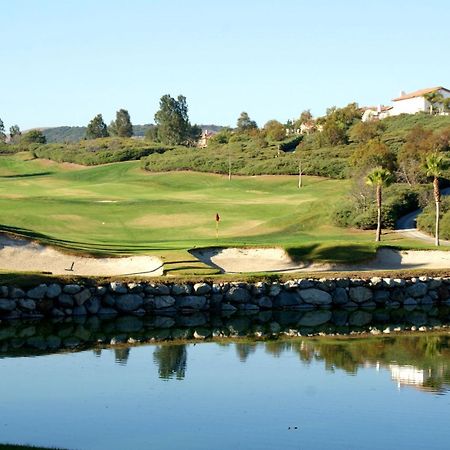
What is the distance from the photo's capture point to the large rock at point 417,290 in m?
38.2

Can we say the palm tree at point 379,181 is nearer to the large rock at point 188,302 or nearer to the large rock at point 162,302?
the large rock at point 188,302

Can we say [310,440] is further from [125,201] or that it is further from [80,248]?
[125,201]

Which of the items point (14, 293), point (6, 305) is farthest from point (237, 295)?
point (6, 305)

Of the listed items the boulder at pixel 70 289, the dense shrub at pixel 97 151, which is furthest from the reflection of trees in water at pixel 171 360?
the dense shrub at pixel 97 151

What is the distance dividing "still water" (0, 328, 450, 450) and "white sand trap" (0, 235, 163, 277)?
31.7 ft

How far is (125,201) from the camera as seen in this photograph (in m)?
75.4

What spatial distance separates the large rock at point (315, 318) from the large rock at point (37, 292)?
28.5ft

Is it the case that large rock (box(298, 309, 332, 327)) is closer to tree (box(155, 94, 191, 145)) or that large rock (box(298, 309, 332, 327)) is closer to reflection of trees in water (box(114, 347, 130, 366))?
reflection of trees in water (box(114, 347, 130, 366))

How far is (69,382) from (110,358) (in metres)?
3.44

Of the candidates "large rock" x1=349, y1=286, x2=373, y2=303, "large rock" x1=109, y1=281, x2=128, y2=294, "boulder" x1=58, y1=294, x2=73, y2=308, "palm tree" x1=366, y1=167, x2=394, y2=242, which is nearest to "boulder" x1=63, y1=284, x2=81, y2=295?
"boulder" x1=58, y1=294, x2=73, y2=308

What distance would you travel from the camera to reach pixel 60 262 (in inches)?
1547

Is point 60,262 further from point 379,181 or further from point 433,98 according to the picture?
point 433,98

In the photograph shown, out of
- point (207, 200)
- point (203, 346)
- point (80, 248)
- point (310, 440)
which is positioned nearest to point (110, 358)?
point (203, 346)

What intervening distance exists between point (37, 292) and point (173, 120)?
153466mm
